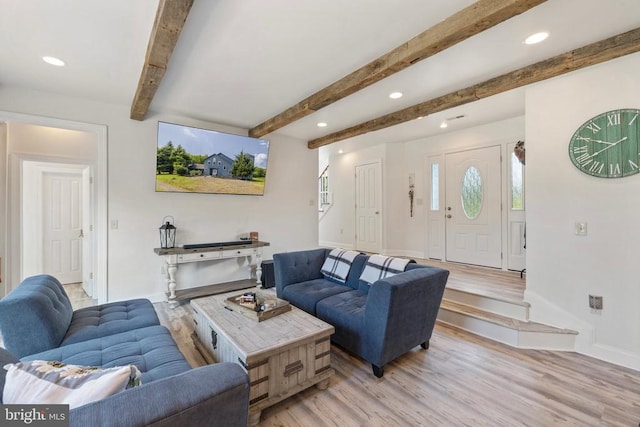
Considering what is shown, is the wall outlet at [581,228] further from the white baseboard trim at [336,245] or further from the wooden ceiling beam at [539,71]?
the white baseboard trim at [336,245]

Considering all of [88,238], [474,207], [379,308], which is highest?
[474,207]

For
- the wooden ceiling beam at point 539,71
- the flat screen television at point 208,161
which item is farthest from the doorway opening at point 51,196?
the wooden ceiling beam at point 539,71

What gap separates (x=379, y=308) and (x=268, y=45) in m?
2.18

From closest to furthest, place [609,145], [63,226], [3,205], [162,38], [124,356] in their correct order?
[124,356]
[162,38]
[609,145]
[3,205]
[63,226]

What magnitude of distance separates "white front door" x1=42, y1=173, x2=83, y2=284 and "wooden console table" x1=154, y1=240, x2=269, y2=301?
7.41 ft

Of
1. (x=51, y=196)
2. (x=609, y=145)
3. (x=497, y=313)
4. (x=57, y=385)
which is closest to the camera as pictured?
(x=57, y=385)

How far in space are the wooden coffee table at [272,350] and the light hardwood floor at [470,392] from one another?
12cm

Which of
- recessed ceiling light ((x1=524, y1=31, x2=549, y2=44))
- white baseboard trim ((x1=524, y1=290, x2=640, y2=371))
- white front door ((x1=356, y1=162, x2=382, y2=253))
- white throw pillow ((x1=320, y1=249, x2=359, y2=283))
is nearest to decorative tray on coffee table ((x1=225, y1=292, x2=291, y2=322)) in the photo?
white throw pillow ((x1=320, y1=249, x2=359, y2=283))

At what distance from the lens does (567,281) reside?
257 centimetres

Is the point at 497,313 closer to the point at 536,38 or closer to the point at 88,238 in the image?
the point at 536,38

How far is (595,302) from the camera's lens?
7.88ft

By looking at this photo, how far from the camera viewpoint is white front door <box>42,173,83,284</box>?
4.42m

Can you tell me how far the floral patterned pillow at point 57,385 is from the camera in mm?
788

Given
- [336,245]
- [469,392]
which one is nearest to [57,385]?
[469,392]
